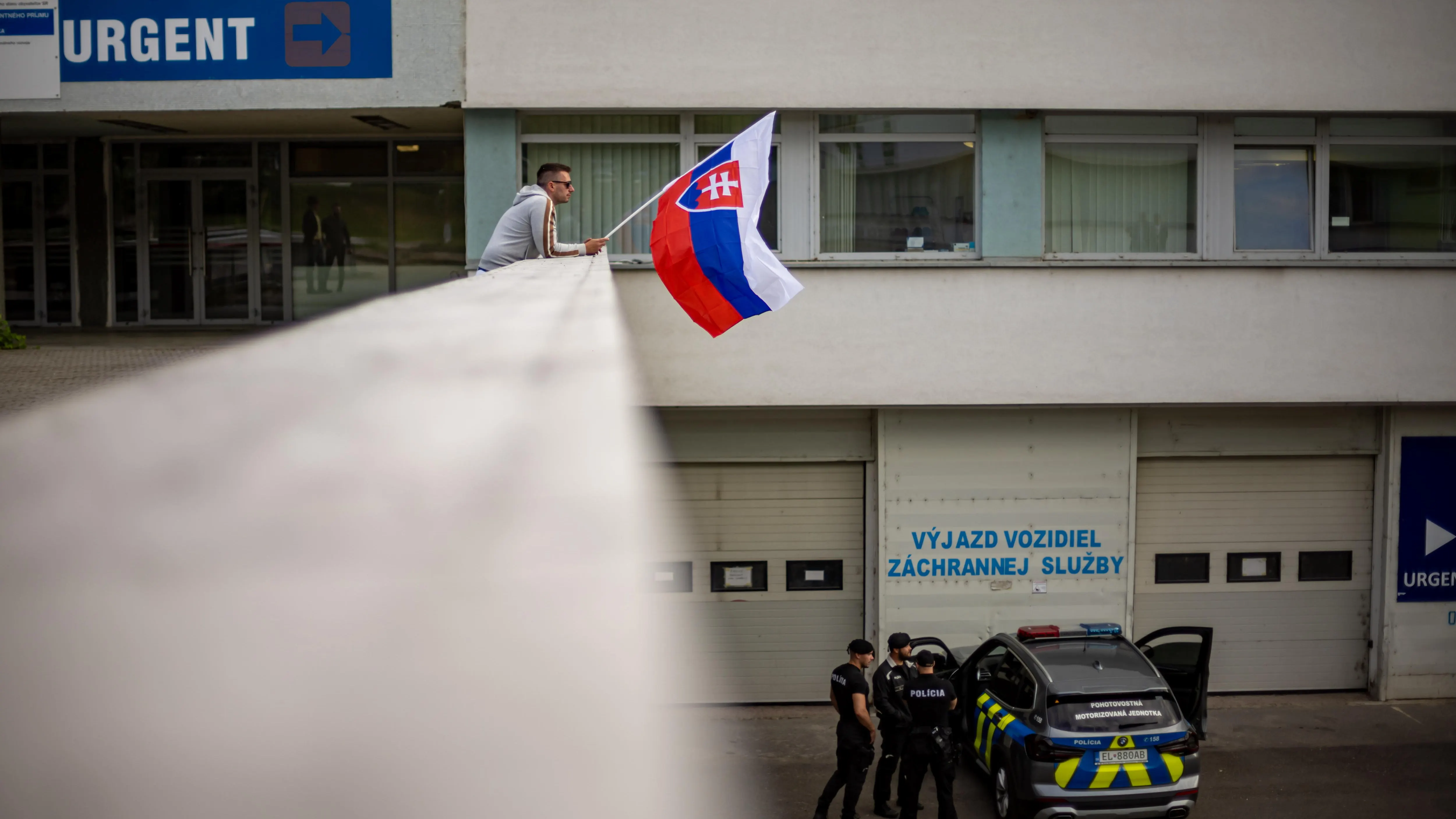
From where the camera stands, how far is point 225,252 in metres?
14.7

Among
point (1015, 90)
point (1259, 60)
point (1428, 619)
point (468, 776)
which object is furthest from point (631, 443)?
point (1428, 619)

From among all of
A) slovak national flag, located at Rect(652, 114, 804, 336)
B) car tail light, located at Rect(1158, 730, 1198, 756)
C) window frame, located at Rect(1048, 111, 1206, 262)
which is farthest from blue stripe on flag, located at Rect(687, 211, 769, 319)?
window frame, located at Rect(1048, 111, 1206, 262)

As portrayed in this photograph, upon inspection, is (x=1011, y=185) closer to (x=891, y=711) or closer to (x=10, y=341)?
(x=891, y=711)

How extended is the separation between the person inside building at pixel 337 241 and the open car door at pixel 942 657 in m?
8.23

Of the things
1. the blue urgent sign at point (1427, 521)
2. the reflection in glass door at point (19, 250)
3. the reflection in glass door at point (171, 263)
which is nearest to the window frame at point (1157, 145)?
the blue urgent sign at point (1427, 521)

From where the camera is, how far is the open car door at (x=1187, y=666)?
10.6 meters

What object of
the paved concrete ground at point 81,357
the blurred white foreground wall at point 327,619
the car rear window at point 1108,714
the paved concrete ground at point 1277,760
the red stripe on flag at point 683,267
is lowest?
the paved concrete ground at point 1277,760

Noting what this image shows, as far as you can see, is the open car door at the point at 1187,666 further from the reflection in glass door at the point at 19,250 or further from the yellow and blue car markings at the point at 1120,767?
the reflection in glass door at the point at 19,250

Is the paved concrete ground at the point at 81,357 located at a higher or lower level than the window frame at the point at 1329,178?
lower

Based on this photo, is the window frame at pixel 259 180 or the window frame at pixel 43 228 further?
the window frame at pixel 43 228

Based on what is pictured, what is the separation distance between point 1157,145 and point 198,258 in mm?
11400

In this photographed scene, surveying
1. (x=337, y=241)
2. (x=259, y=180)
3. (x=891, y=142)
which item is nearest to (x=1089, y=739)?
(x=891, y=142)

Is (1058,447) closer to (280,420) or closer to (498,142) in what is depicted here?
(498,142)

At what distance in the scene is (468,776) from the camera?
59 centimetres
